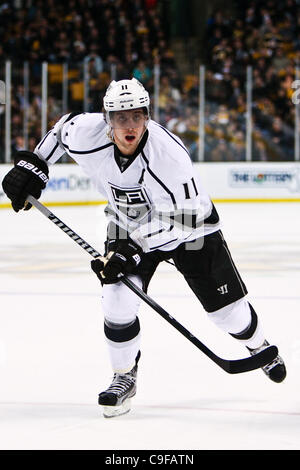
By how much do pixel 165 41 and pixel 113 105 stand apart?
1220cm

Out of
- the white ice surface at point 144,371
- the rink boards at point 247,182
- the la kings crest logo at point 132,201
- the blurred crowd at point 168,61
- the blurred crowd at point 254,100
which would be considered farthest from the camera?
the rink boards at point 247,182

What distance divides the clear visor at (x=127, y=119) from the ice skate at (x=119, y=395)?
0.85 m

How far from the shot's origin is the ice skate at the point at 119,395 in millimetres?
3059

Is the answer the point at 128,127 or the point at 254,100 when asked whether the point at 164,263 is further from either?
the point at 254,100

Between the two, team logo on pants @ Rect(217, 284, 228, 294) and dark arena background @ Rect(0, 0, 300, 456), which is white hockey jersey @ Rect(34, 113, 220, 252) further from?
dark arena background @ Rect(0, 0, 300, 456)

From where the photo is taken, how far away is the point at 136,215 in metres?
3.20

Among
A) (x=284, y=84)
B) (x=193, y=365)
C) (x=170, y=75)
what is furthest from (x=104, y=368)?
(x=284, y=84)

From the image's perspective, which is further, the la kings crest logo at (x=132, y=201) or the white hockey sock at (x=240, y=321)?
the white hockey sock at (x=240, y=321)

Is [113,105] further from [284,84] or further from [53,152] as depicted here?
[284,84]

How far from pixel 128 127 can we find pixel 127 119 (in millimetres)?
28

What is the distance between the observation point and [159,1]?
616 inches

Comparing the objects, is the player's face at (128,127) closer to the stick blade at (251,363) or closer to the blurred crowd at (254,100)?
the stick blade at (251,363)

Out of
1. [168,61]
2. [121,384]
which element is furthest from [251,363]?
[168,61]

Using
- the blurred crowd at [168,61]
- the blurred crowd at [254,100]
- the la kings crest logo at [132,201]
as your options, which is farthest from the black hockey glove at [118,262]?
the blurred crowd at [254,100]
